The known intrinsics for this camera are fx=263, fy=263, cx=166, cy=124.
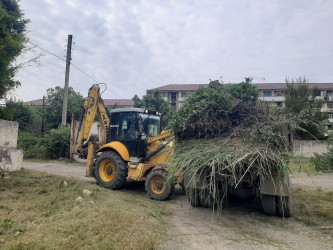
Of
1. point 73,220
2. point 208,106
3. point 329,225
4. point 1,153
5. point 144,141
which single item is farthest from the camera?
point 1,153

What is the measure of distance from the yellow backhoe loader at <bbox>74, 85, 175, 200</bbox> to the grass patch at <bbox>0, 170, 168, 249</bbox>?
1.02 metres

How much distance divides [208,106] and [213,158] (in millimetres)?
1466

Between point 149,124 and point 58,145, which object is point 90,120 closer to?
point 149,124

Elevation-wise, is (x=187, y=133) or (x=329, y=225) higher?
(x=187, y=133)

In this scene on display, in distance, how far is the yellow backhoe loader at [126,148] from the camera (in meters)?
7.08

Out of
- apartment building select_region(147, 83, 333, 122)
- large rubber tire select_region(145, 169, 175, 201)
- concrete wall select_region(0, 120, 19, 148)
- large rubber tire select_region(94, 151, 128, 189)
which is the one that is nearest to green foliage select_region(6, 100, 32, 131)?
concrete wall select_region(0, 120, 19, 148)

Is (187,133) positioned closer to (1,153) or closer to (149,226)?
(149,226)

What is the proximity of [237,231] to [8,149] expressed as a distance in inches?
306

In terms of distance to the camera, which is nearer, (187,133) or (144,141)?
(187,133)

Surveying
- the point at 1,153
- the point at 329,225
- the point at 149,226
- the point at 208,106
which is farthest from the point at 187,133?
the point at 1,153

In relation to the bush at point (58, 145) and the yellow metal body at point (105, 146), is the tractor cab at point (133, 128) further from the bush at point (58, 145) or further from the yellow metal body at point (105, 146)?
the bush at point (58, 145)

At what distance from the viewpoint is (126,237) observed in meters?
3.65

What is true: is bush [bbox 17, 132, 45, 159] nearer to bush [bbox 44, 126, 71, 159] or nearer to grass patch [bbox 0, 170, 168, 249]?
bush [bbox 44, 126, 71, 159]

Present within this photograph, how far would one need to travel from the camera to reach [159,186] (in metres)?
6.79
